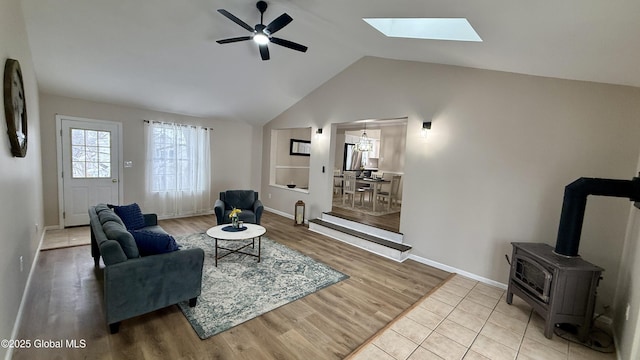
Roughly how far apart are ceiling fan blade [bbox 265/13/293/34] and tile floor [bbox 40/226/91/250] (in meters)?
4.50

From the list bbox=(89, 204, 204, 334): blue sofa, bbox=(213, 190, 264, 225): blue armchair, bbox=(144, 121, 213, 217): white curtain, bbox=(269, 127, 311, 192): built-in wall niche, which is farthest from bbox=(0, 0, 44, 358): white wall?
bbox=(269, 127, 311, 192): built-in wall niche

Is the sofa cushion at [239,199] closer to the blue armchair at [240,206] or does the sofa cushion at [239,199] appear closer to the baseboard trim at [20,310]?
the blue armchair at [240,206]

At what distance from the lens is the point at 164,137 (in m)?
5.78

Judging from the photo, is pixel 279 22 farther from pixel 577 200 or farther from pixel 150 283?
pixel 577 200

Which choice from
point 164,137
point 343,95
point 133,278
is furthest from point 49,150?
point 343,95

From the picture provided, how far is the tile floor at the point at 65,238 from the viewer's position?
4095 millimetres

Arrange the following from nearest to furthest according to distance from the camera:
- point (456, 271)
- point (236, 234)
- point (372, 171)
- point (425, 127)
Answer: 1. point (236, 234)
2. point (456, 271)
3. point (425, 127)
4. point (372, 171)

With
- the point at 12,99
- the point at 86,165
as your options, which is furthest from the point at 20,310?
the point at 86,165

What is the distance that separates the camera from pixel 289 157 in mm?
7578

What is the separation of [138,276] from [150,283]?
0.12 m

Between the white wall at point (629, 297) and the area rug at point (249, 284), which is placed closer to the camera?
the white wall at point (629, 297)

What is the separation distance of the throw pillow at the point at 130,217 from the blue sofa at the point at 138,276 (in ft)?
3.47

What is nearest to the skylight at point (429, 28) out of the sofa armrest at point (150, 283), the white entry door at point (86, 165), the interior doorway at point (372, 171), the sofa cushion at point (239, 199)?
the interior doorway at point (372, 171)

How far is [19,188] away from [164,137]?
3.54 m
